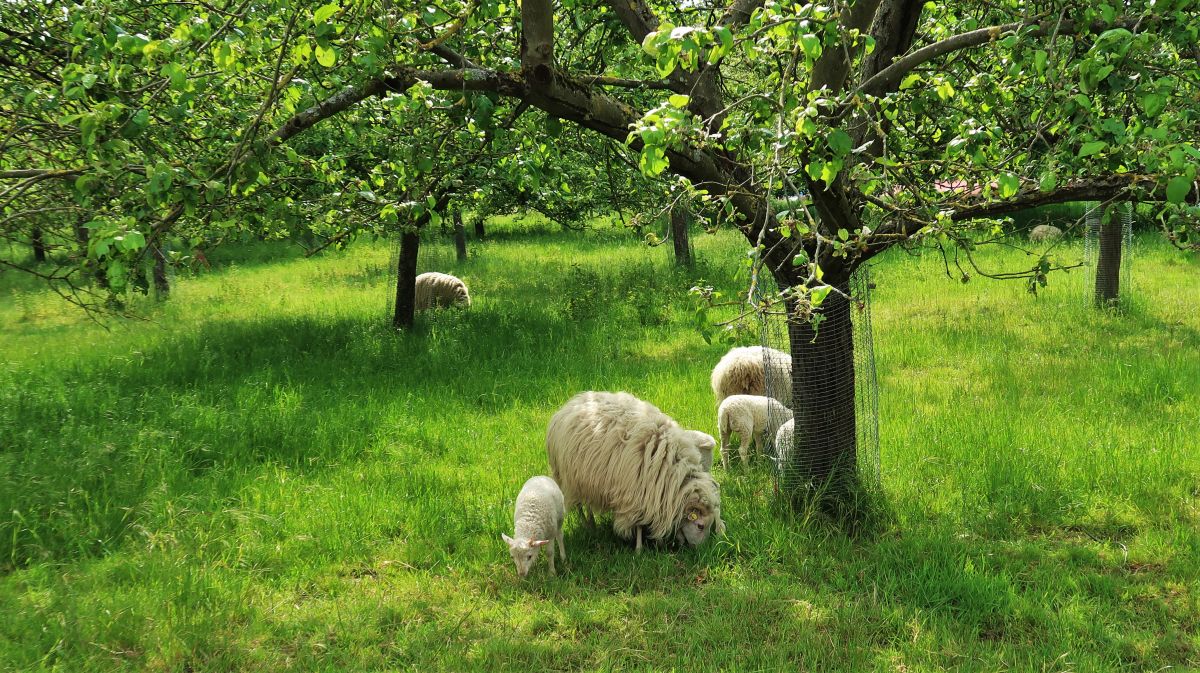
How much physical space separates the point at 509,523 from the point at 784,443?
7.05 feet

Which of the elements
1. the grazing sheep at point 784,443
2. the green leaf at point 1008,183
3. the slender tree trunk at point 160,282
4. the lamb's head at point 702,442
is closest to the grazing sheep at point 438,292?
the slender tree trunk at point 160,282

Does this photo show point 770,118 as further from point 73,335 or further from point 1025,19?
point 73,335

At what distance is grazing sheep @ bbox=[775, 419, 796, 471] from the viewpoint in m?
6.14

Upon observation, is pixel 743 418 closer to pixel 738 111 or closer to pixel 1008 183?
pixel 738 111

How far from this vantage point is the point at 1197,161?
3484 millimetres

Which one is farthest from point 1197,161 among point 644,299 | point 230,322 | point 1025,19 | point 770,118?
point 230,322

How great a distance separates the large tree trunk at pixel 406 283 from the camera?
12805mm

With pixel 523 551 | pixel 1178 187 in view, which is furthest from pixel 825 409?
pixel 1178 187

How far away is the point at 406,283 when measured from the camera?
12891 millimetres

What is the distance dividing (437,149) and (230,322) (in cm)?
985

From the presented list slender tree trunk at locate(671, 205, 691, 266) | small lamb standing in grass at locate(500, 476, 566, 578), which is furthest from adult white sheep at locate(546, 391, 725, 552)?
slender tree trunk at locate(671, 205, 691, 266)

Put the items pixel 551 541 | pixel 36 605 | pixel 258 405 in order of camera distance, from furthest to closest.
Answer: pixel 258 405, pixel 551 541, pixel 36 605

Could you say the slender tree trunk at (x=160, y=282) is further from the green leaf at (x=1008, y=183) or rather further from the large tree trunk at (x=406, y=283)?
the green leaf at (x=1008, y=183)

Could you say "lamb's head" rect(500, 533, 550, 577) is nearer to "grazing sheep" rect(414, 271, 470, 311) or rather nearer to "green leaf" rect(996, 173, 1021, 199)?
"green leaf" rect(996, 173, 1021, 199)
